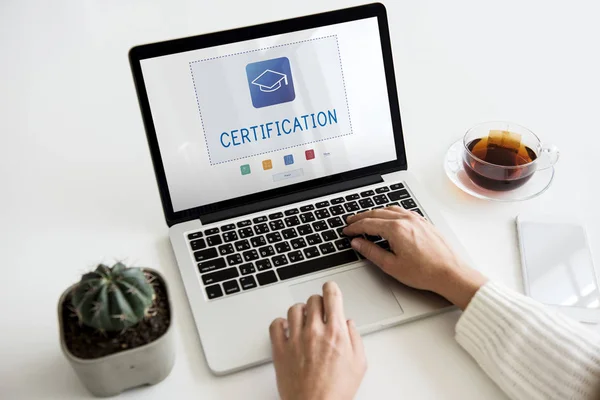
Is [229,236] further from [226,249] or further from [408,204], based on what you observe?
[408,204]

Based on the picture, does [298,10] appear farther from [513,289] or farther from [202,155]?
[513,289]

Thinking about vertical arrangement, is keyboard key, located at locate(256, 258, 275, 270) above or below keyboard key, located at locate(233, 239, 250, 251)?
below

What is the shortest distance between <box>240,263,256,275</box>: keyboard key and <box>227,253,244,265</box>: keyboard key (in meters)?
0.01

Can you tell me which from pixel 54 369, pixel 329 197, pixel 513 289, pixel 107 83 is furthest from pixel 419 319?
pixel 107 83

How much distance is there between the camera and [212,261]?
984 millimetres

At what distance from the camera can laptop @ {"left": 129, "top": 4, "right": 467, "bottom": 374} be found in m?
0.95

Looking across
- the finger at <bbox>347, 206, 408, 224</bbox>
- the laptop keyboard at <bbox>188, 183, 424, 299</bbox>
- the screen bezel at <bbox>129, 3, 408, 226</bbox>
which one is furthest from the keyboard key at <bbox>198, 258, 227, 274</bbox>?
the finger at <bbox>347, 206, 408, 224</bbox>

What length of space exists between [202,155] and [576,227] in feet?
1.95

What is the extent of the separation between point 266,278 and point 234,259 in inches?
2.3

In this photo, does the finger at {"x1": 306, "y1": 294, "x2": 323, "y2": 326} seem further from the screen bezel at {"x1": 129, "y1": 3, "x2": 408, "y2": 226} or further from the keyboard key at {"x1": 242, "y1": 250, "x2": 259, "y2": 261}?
the screen bezel at {"x1": 129, "y1": 3, "x2": 408, "y2": 226}

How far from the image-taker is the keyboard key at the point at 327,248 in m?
1.00

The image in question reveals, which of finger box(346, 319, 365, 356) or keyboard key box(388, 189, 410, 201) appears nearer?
finger box(346, 319, 365, 356)

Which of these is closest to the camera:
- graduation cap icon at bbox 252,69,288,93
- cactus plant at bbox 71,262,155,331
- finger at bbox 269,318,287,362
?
cactus plant at bbox 71,262,155,331

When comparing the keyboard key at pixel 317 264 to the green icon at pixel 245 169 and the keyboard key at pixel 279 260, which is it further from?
the green icon at pixel 245 169
